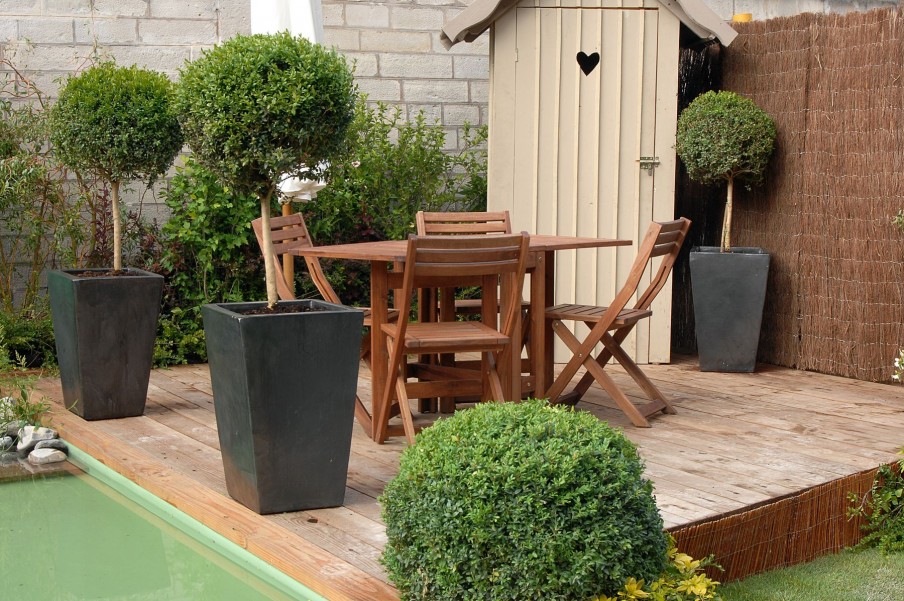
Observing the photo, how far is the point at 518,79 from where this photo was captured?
21.1 feet

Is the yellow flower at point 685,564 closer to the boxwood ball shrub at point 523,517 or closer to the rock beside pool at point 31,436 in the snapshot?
the boxwood ball shrub at point 523,517

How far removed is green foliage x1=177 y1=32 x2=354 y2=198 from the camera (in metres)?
3.45

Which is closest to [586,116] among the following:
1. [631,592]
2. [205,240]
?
[205,240]

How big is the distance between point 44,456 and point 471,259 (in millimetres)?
2071

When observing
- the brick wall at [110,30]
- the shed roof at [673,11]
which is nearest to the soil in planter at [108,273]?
the brick wall at [110,30]

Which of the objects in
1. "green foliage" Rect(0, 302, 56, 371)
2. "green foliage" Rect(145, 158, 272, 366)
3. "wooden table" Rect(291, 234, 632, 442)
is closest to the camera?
"wooden table" Rect(291, 234, 632, 442)

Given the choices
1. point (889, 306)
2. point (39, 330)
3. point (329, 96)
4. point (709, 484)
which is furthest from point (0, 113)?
point (889, 306)

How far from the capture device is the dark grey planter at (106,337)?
4.83 m

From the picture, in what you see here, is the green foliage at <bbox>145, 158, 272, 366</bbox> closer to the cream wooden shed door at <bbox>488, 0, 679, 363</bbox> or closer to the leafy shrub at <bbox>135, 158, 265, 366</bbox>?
the leafy shrub at <bbox>135, 158, 265, 366</bbox>

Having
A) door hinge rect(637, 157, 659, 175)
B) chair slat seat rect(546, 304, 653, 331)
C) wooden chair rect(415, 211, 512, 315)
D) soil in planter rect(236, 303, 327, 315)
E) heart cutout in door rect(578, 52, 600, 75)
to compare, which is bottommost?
chair slat seat rect(546, 304, 653, 331)

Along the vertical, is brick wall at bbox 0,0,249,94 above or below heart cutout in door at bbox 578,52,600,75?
above

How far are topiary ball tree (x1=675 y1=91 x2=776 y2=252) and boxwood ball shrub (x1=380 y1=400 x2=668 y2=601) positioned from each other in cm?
375

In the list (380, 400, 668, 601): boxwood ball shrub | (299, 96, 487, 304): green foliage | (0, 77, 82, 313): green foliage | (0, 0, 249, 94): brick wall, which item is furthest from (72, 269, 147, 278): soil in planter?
(380, 400, 668, 601): boxwood ball shrub

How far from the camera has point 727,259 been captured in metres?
6.24
